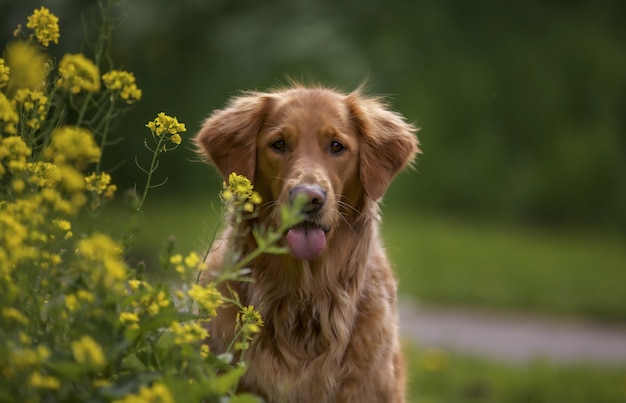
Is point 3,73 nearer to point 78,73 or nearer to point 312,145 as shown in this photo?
point 78,73

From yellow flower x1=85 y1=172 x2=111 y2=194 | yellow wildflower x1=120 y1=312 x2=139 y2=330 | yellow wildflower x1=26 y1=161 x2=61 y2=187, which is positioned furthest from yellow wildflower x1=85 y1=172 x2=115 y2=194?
yellow wildflower x1=120 y1=312 x2=139 y2=330

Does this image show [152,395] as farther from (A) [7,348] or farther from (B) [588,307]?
(B) [588,307]

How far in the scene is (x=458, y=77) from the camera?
12.6 m

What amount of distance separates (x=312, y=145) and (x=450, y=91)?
886 cm

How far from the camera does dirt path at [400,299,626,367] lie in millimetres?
7711

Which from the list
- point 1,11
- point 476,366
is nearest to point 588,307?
point 476,366

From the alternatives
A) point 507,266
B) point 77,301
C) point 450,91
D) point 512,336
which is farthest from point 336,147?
point 450,91

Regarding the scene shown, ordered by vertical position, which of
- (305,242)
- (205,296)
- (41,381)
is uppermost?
(305,242)

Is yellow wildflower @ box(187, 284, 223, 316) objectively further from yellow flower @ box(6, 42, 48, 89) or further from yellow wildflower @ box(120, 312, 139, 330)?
yellow flower @ box(6, 42, 48, 89)

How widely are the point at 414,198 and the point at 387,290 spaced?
326 inches

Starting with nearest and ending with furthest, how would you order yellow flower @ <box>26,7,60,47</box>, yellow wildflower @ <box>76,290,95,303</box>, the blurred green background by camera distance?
yellow wildflower @ <box>76,290,95,303</box>
yellow flower @ <box>26,7,60,47</box>
the blurred green background

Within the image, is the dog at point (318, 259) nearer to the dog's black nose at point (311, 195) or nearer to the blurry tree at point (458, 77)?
the dog's black nose at point (311, 195)

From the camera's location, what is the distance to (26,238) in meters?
2.40

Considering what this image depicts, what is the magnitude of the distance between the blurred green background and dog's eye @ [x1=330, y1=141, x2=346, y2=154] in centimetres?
684
